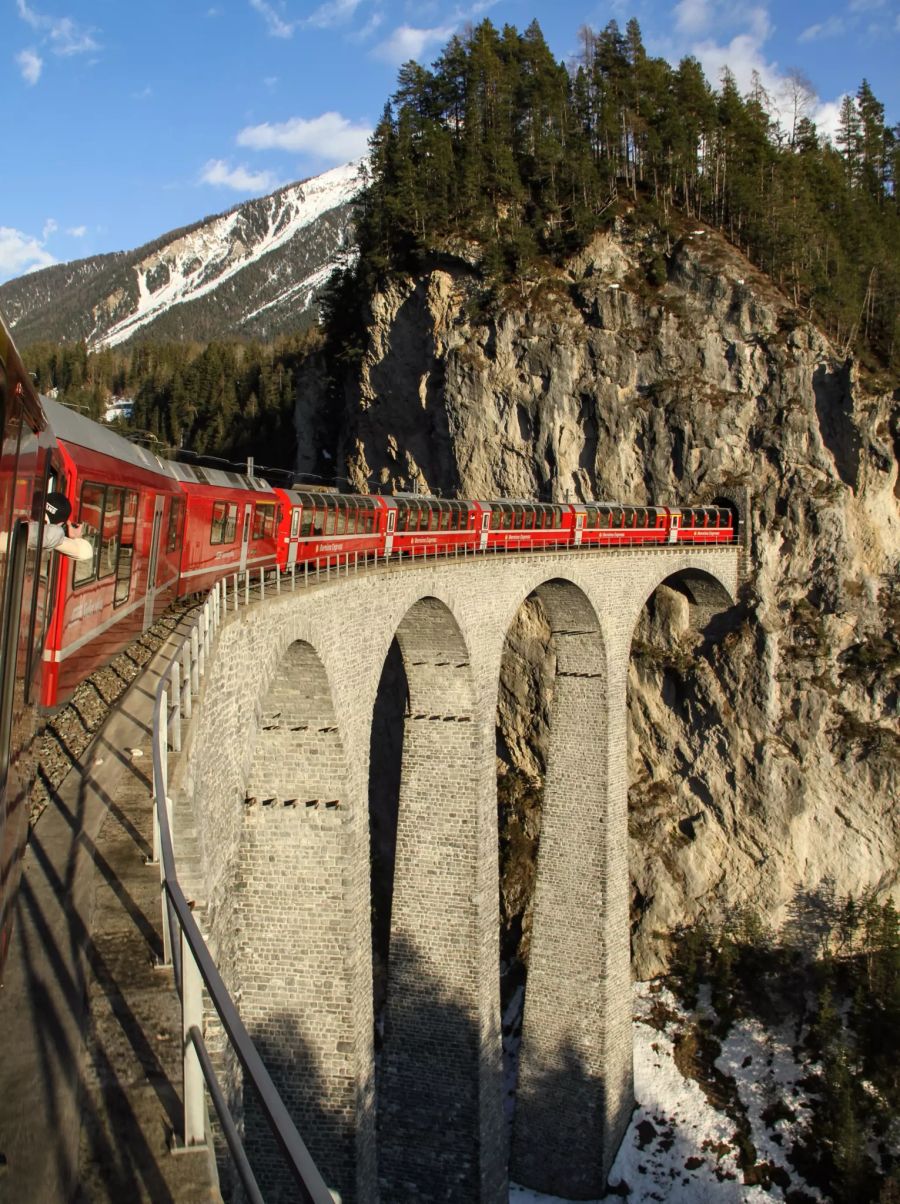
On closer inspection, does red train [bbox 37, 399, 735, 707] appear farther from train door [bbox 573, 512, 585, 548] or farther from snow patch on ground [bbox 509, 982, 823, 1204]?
snow patch on ground [bbox 509, 982, 823, 1204]

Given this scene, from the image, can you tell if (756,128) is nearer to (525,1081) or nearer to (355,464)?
(355,464)

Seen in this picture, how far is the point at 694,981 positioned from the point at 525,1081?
28.5 ft

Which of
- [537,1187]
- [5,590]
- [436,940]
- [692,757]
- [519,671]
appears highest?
[5,590]

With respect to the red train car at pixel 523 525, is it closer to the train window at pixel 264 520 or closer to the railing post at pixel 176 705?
the train window at pixel 264 520

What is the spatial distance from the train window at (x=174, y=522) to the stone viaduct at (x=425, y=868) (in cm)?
205

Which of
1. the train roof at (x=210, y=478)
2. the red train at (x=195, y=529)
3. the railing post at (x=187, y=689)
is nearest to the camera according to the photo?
the railing post at (x=187, y=689)

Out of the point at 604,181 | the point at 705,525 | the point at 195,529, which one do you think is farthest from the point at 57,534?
the point at 604,181

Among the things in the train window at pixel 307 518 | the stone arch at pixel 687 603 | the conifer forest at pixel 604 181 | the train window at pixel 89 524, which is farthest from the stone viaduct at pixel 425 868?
the conifer forest at pixel 604 181

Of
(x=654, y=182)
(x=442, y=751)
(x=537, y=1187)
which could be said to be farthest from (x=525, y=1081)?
(x=654, y=182)

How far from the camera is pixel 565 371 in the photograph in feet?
118

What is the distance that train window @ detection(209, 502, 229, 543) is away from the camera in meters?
16.9

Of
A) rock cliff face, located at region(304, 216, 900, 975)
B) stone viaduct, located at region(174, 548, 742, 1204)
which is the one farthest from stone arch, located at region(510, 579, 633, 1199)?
rock cliff face, located at region(304, 216, 900, 975)

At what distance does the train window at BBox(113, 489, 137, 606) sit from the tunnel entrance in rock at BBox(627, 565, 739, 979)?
24726mm

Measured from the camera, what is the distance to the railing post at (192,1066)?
3.67 meters
